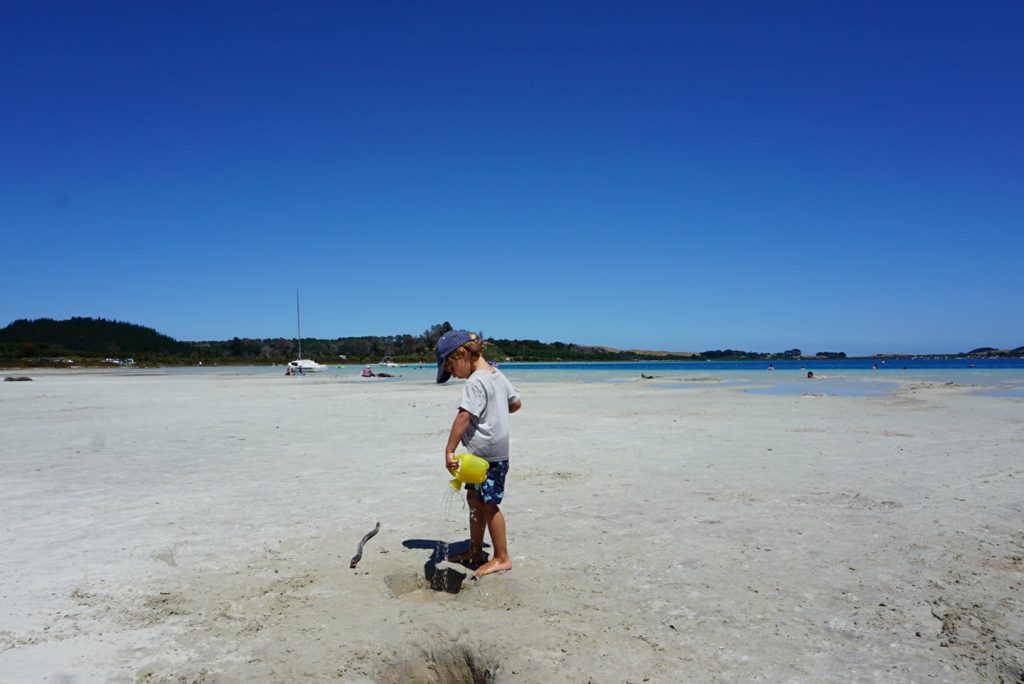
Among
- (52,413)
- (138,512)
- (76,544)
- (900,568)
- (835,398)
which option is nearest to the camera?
(900,568)

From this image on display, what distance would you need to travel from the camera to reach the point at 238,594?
14.9 feet

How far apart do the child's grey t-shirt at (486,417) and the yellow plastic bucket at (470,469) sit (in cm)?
17

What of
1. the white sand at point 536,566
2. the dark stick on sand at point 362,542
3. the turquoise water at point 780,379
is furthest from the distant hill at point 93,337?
the dark stick on sand at point 362,542

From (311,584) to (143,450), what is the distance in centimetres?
796

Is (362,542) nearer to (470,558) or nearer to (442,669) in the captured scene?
(470,558)

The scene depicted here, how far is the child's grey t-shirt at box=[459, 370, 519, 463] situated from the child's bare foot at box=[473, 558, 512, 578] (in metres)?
0.79

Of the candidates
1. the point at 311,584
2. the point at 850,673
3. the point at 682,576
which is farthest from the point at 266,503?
the point at 850,673

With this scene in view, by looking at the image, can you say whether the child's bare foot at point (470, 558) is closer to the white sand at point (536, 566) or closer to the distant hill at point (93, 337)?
the white sand at point (536, 566)

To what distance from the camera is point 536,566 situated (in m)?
5.10

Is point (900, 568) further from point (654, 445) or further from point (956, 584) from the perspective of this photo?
point (654, 445)

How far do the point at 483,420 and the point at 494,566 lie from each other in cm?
111

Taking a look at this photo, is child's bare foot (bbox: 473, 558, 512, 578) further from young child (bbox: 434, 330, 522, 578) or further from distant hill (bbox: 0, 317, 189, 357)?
distant hill (bbox: 0, 317, 189, 357)

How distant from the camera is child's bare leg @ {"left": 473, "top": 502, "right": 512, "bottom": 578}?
16.0ft

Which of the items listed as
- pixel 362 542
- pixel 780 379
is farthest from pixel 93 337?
pixel 362 542
